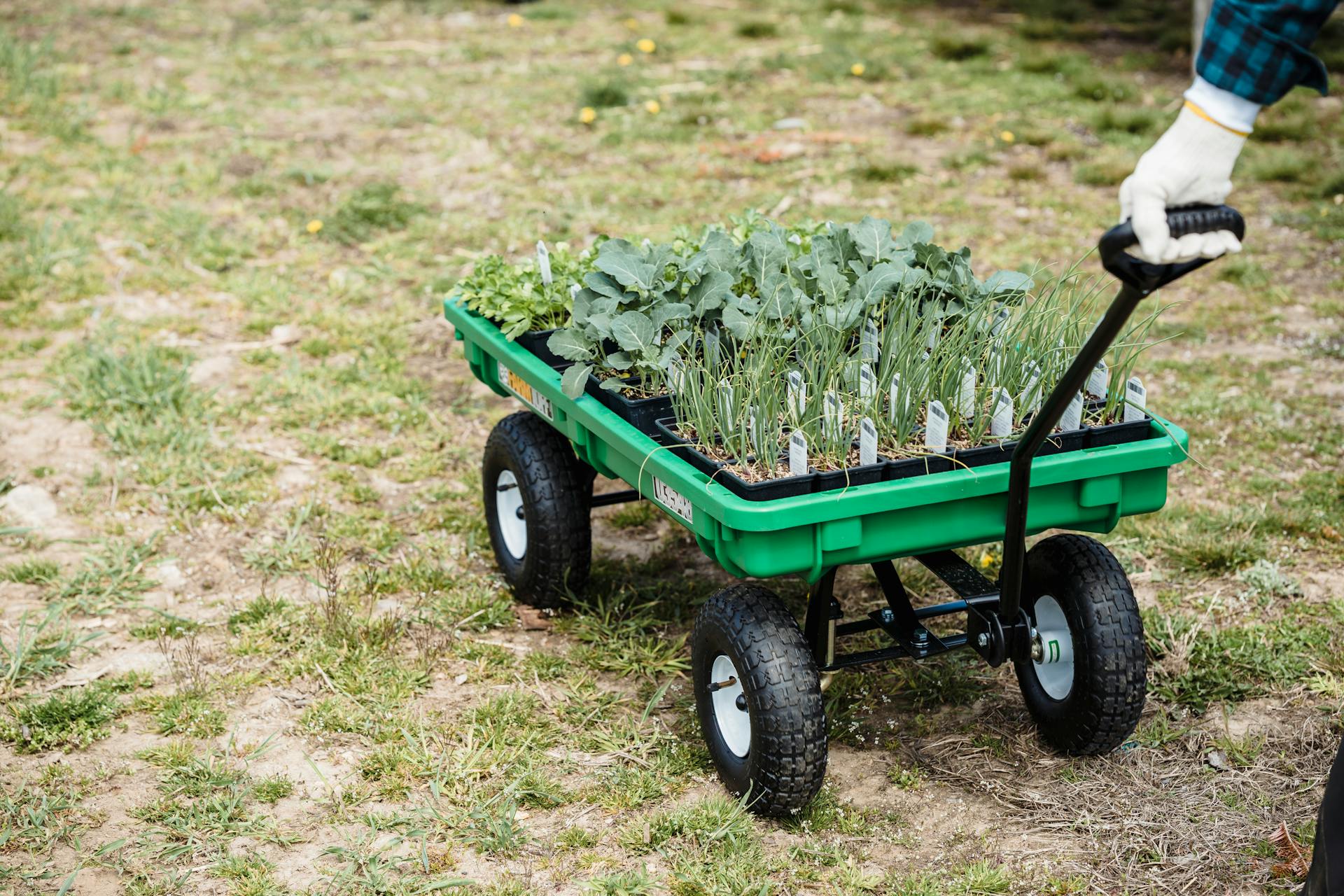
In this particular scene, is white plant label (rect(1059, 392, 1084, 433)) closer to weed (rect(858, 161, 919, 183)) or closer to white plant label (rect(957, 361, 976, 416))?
white plant label (rect(957, 361, 976, 416))

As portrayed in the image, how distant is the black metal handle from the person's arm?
0.04 feet

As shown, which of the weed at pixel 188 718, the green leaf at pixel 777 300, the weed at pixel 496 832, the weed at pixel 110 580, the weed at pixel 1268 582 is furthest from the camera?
the weed at pixel 110 580

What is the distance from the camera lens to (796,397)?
9.37 feet

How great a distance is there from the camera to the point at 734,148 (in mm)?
7441

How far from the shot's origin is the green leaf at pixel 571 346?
317 cm

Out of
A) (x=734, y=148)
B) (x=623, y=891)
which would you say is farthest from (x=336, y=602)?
(x=734, y=148)

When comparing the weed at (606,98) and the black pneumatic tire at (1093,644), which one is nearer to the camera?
the black pneumatic tire at (1093,644)

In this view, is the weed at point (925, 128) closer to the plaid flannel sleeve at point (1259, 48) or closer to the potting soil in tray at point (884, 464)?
the potting soil in tray at point (884, 464)

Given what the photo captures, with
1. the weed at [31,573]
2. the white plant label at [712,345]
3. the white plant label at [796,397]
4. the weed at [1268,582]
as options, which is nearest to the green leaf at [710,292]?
the white plant label at [712,345]

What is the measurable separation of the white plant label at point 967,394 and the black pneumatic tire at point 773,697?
61 centimetres

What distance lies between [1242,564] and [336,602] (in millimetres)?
2651

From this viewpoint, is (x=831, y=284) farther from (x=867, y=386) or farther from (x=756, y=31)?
(x=756, y=31)

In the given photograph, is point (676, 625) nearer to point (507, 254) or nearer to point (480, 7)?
point (507, 254)

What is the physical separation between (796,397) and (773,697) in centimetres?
66
